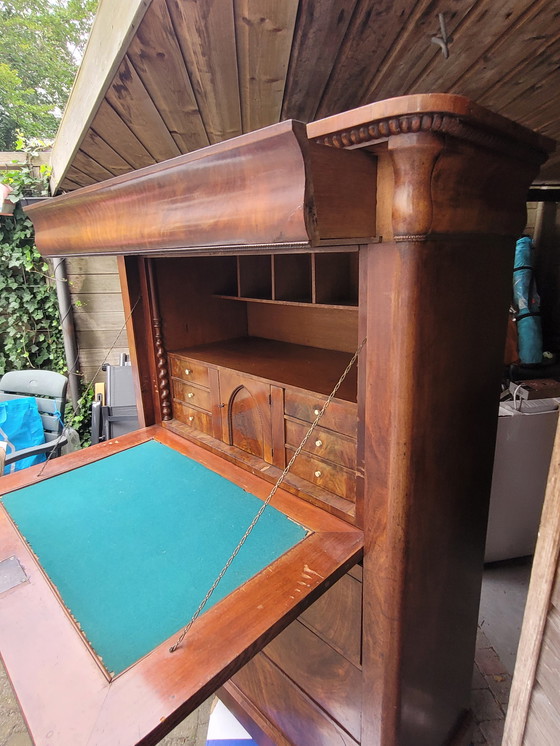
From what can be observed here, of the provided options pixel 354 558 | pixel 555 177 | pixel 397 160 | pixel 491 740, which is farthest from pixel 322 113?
pixel 491 740

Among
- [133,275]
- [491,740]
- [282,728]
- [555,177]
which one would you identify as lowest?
Result: [491,740]

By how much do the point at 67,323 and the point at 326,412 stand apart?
2720mm

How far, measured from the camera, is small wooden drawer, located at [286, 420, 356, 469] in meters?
1.09

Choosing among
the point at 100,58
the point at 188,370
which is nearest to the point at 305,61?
the point at 100,58

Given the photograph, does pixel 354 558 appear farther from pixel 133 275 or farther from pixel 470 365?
pixel 133 275

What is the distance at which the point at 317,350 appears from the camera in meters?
1.67

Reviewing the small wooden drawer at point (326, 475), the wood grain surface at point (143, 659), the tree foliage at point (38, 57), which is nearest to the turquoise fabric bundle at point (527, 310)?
the small wooden drawer at point (326, 475)

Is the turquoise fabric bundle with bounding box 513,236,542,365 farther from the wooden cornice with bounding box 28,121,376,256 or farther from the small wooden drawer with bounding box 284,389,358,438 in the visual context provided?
the wooden cornice with bounding box 28,121,376,256

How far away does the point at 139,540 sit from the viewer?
1067 mm

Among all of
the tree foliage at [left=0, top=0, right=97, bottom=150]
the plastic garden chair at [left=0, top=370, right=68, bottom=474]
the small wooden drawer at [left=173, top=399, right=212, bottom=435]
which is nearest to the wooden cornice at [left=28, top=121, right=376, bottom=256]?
the small wooden drawer at [left=173, top=399, right=212, bottom=435]

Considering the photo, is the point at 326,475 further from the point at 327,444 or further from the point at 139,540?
the point at 139,540

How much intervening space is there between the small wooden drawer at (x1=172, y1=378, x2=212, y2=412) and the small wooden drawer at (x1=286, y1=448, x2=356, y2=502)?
1.45 ft

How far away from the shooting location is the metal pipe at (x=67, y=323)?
309 centimetres

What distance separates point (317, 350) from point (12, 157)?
111 inches
